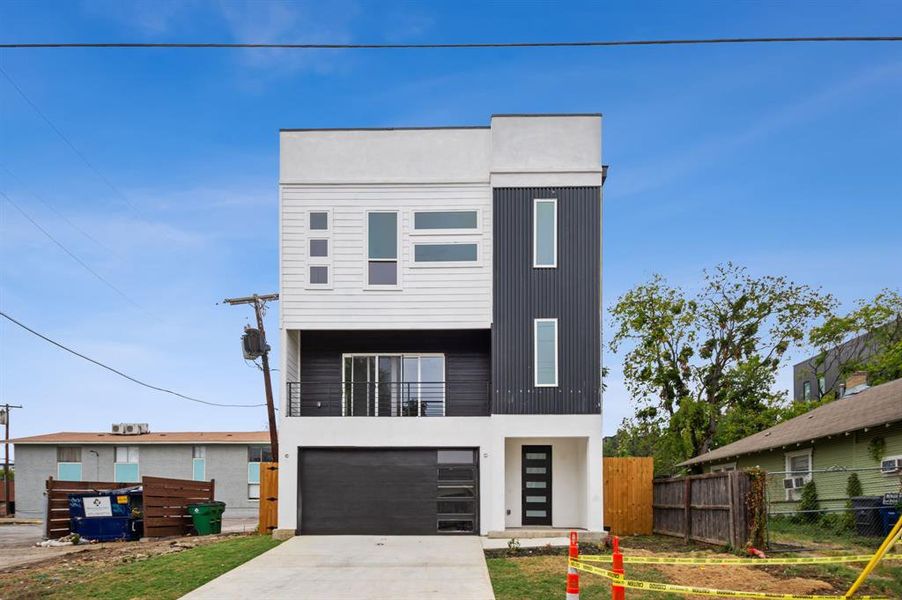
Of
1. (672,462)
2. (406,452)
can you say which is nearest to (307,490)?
(406,452)

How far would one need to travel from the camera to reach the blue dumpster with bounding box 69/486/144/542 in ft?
82.2

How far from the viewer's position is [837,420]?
80.8 ft

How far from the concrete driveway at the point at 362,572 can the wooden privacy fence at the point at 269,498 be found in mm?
2326

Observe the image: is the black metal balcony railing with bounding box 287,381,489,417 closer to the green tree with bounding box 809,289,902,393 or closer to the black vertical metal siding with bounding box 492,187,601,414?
the black vertical metal siding with bounding box 492,187,601,414

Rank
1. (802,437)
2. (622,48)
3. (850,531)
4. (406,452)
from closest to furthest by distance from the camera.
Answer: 1. (622,48)
2. (850,531)
3. (406,452)
4. (802,437)

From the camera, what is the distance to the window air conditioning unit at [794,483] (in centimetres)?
2643

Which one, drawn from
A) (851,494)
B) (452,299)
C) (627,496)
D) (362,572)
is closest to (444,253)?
(452,299)

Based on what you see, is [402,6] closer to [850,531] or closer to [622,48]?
[622,48]

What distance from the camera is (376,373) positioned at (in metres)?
24.2

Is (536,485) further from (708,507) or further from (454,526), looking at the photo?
(708,507)

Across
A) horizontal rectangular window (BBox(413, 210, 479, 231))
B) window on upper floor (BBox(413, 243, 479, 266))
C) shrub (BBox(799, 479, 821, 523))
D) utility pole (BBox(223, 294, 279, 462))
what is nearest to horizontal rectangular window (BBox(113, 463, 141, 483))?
utility pole (BBox(223, 294, 279, 462))

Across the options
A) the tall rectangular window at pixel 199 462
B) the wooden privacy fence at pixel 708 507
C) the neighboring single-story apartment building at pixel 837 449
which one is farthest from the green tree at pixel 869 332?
the tall rectangular window at pixel 199 462

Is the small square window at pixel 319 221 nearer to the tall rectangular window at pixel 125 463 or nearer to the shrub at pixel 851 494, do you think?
the shrub at pixel 851 494

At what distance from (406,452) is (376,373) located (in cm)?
242
